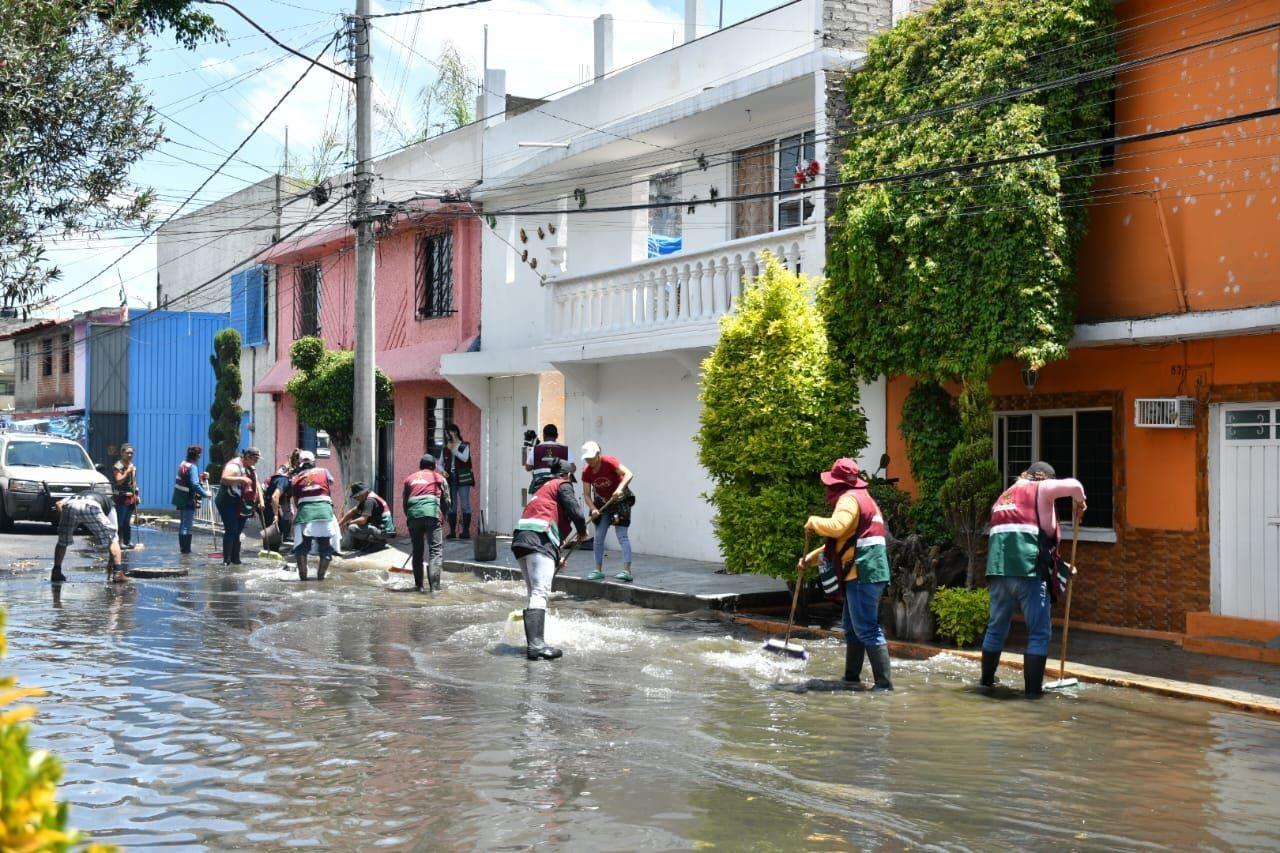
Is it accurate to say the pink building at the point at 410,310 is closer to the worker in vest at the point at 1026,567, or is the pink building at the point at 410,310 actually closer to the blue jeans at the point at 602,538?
the blue jeans at the point at 602,538

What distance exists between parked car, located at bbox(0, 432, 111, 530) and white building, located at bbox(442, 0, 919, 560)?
8.02 m

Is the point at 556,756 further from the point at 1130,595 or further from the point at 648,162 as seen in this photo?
the point at 648,162

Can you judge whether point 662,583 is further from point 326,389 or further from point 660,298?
point 326,389

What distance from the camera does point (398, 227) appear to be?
1072 inches

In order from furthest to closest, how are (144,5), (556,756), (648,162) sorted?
(648,162) → (144,5) → (556,756)

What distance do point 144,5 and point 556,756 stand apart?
1022 cm

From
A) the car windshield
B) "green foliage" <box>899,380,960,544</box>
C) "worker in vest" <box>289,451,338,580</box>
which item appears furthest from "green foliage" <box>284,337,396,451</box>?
"green foliage" <box>899,380,960,544</box>

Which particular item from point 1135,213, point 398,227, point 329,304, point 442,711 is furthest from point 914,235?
point 329,304

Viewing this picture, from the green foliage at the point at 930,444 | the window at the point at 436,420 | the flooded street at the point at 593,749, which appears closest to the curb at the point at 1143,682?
the flooded street at the point at 593,749

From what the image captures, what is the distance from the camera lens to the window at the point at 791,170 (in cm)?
1733

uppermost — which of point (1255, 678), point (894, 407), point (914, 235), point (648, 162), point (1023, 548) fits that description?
point (648, 162)

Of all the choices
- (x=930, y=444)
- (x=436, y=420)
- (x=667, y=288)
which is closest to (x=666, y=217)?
(x=667, y=288)

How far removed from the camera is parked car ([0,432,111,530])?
25.5 metres

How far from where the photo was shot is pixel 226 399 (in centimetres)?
3444
